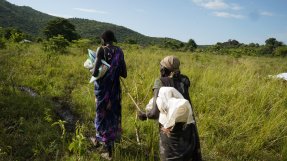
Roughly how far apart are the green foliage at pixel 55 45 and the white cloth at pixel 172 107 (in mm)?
7626

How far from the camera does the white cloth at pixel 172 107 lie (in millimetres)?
2533

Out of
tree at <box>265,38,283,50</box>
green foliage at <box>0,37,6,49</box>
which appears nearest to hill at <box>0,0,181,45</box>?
tree at <box>265,38,283,50</box>

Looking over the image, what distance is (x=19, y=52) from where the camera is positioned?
9.80m

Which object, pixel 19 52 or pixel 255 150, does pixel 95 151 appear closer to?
pixel 255 150

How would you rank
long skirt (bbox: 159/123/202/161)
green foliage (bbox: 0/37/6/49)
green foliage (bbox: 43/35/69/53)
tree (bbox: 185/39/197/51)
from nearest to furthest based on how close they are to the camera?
long skirt (bbox: 159/123/202/161)
green foliage (bbox: 43/35/69/53)
green foliage (bbox: 0/37/6/49)
tree (bbox: 185/39/197/51)

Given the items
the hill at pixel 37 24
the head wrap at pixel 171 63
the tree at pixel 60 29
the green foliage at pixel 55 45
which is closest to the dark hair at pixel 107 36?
the head wrap at pixel 171 63

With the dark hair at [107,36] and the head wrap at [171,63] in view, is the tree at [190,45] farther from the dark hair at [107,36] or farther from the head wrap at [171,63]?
the head wrap at [171,63]

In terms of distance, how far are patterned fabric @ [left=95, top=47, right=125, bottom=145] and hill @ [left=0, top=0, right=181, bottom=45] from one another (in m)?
41.5

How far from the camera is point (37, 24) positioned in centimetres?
7094

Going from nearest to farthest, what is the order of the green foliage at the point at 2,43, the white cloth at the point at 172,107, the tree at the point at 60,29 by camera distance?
the white cloth at the point at 172,107
the green foliage at the point at 2,43
the tree at the point at 60,29

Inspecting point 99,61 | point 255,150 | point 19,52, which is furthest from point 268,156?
point 19,52

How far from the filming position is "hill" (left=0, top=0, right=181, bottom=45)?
61188mm

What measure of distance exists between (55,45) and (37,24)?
65.3m

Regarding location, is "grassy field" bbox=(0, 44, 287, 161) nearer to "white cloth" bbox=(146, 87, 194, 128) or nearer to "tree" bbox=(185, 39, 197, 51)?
"white cloth" bbox=(146, 87, 194, 128)
